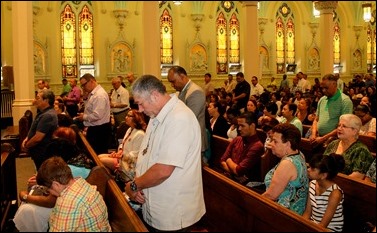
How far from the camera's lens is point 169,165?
11.3ft

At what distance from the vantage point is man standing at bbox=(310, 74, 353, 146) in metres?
6.74

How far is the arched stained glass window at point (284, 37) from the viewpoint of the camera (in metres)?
25.9

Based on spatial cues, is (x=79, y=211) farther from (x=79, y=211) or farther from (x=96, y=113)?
(x=96, y=113)

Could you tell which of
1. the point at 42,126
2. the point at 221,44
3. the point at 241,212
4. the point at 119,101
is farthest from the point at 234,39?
the point at 241,212

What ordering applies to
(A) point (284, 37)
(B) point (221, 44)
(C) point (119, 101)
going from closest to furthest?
1. (C) point (119, 101)
2. (B) point (221, 44)
3. (A) point (284, 37)

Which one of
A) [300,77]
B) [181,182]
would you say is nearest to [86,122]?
[181,182]

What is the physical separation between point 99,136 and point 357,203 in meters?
5.09

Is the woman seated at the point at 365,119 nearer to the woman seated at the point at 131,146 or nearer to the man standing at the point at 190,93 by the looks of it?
the man standing at the point at 190,93

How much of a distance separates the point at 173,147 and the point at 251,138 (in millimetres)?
2766

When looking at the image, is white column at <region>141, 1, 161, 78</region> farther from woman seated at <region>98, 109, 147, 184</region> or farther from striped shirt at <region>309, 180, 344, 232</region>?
striped shirt at <region>309, 180, 344, 232</region>

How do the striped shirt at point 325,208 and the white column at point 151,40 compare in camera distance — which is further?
the white column at point 151,40

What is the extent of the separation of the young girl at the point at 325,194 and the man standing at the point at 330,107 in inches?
91.0

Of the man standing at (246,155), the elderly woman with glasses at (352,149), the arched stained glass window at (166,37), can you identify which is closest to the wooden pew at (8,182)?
the man standing at (246,155)

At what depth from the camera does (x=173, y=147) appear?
3459 mm
